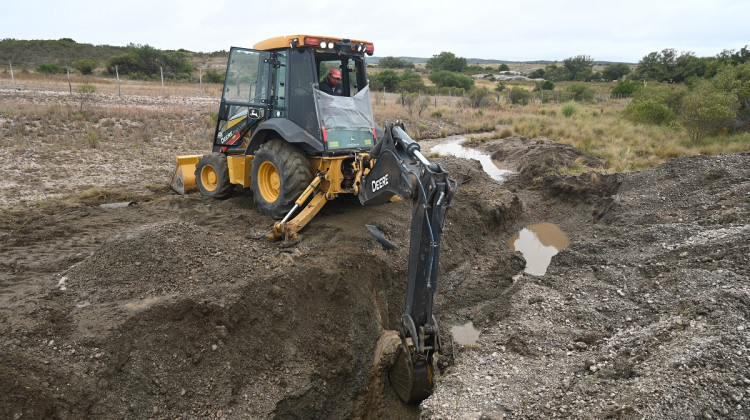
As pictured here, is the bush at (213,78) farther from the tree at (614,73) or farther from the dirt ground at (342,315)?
the tree at (614,73)

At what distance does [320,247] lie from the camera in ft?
20.3

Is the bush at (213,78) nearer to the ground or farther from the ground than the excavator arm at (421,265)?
farther from the ground

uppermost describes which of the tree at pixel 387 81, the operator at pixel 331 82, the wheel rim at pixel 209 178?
the tree at pixel 387 81

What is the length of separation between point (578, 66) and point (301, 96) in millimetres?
72701

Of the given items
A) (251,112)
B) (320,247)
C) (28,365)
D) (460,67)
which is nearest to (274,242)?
(320,247)

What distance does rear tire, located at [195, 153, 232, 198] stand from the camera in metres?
8.22

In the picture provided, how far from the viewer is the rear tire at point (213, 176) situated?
27.0 feet

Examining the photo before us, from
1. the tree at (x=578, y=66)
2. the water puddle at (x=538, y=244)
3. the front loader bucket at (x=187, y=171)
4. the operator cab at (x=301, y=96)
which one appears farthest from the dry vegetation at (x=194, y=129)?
the tree at (x=578, y=66)

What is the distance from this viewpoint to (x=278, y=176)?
276 inches

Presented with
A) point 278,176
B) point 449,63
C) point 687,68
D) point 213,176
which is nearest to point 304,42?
point 278,176

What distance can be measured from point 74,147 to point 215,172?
606 cm

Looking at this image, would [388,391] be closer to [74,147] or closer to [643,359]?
[643,359]

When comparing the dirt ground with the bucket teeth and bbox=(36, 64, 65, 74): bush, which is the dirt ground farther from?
bbox=(36, 64, 65, 74): bush

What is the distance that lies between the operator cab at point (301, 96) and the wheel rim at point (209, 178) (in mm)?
1053
